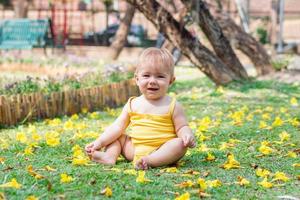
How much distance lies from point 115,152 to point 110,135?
119mm

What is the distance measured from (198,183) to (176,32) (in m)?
6.05

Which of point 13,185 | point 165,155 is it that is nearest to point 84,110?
point 165,155

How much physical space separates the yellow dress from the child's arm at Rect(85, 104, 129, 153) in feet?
0.30

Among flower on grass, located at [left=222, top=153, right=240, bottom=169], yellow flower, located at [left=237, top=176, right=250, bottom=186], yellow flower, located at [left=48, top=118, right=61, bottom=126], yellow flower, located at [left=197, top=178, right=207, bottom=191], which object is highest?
yellow flower, located at [left=197, top=178, right=207, bottom=191]

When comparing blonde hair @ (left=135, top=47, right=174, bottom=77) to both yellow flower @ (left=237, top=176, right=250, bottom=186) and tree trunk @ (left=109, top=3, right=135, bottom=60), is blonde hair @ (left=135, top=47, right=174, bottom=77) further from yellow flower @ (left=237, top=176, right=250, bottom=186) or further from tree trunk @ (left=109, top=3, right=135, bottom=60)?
tree trunk @ (left=109, top=3, right=135, bottom=60)

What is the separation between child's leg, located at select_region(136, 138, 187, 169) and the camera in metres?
4.50

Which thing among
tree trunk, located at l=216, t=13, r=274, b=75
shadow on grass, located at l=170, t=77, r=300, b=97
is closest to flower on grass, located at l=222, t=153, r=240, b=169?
shadow on grass, located at l=170, t=77, r=300, b=97

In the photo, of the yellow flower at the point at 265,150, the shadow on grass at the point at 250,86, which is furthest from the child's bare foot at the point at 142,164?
the shadow on grass at the point at 250,86

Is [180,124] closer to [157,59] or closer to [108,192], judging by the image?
[157,59]

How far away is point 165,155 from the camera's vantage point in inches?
178

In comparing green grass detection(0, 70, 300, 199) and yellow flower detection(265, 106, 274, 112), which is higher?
green grass detection(0, 70, 300, 199)

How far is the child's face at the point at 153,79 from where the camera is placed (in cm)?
464

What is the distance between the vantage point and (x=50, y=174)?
4.21m

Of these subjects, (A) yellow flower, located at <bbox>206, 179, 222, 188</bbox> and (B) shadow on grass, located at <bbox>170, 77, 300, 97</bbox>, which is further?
(B) shadow on grass, located at <bbox>170, 77, 300, 97</bbox>
